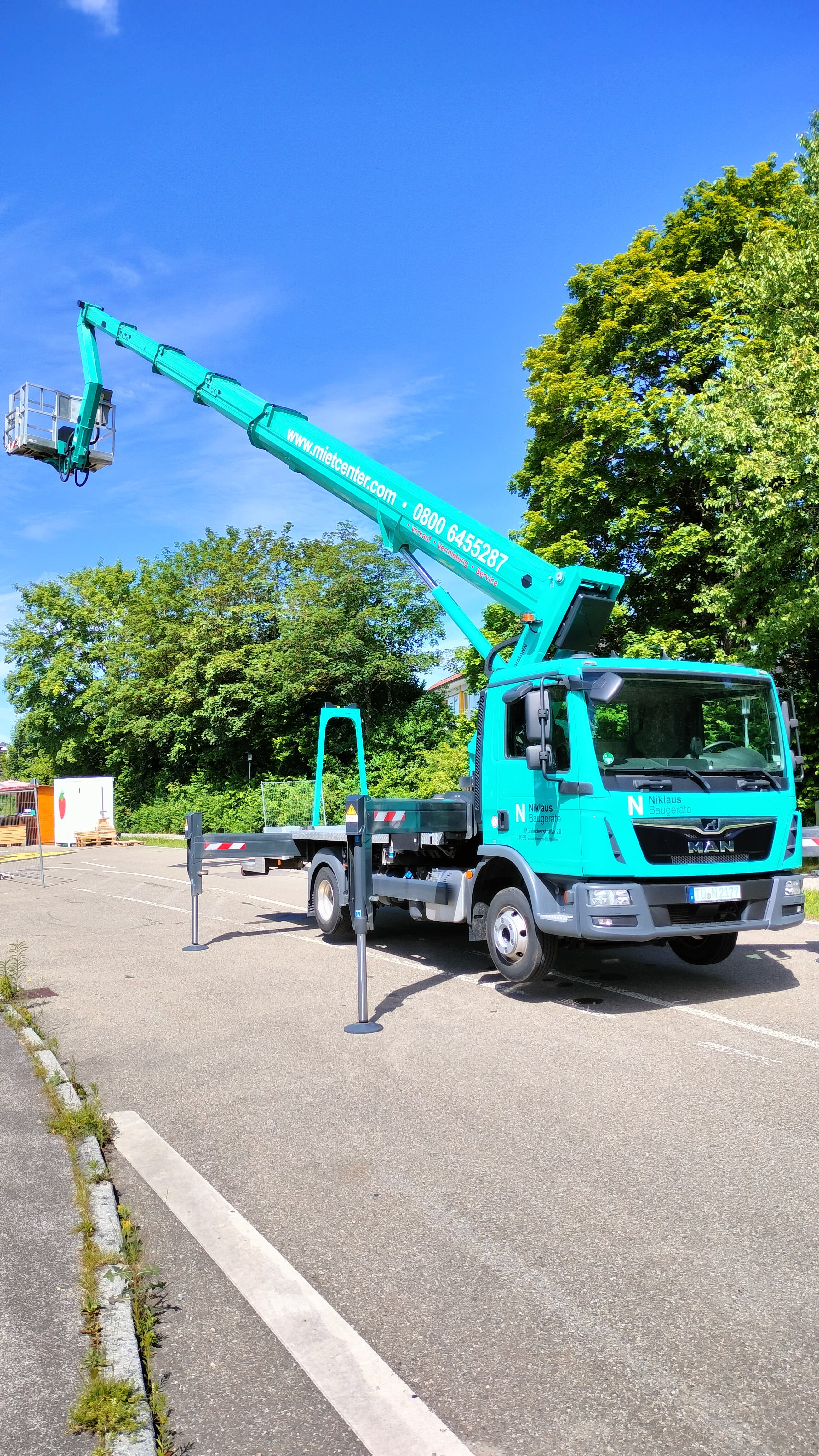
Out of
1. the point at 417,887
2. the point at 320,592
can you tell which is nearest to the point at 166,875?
the point at 320,592

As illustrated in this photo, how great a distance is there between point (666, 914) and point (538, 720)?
1652 millimetres

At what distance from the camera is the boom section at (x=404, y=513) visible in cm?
914

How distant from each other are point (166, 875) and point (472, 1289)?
1919 cm

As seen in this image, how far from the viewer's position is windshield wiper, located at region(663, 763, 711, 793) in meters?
7.33

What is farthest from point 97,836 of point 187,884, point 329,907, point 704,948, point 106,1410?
point 106,1410

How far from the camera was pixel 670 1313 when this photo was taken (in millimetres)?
3162

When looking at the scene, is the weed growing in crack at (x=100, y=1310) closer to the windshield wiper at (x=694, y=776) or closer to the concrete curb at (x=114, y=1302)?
the concrete curb at (x=114, y=1302)

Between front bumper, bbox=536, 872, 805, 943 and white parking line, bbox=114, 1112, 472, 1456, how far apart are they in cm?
343

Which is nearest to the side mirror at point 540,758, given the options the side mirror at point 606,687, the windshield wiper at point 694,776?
the side mirror at point 606,687

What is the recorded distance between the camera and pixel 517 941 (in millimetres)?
7938

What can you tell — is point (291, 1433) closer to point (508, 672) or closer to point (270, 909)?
point (508, 672)

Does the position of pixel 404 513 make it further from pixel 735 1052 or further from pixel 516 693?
pixel 735 1052

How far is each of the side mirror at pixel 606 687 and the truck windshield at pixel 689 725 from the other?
0.55 ft

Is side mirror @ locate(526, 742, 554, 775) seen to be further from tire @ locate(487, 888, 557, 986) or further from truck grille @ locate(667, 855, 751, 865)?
tire @ locate(487, 888, 557, 986)
